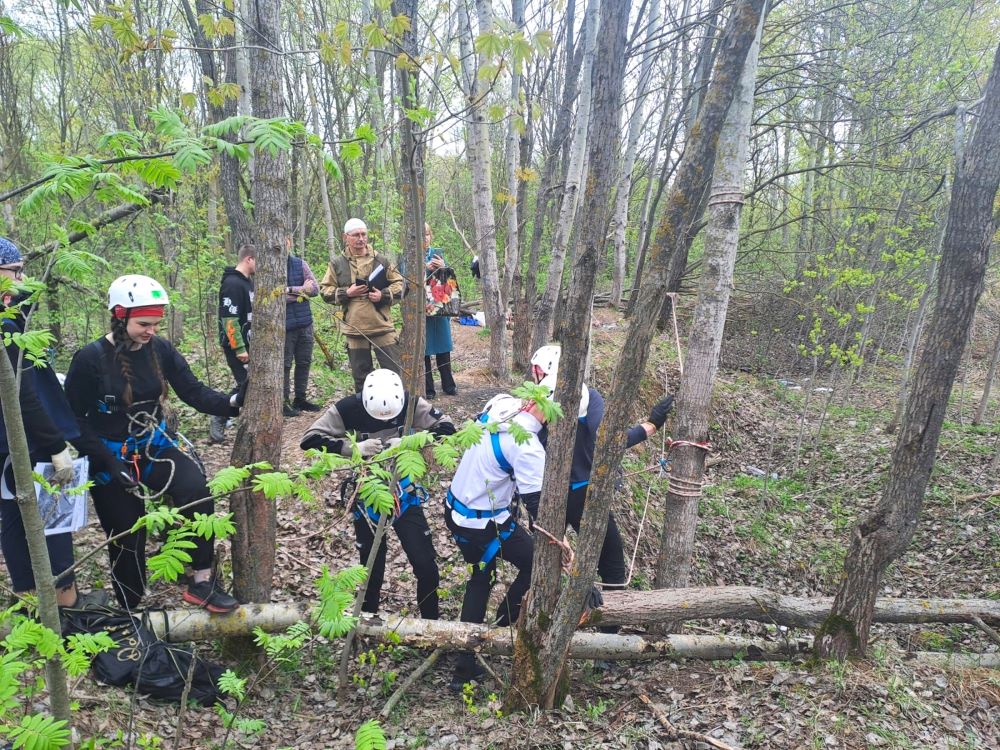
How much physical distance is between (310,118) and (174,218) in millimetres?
6611

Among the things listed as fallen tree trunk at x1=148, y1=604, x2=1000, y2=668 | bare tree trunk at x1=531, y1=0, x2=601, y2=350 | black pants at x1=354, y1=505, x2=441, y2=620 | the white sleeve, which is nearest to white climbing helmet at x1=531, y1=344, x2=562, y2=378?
the white sleeve

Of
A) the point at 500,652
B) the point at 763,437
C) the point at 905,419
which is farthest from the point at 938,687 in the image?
the point at 763,437

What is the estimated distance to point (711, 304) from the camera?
13.7 ft

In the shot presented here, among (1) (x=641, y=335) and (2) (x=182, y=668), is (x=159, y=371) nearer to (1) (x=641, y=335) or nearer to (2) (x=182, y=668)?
(2) (x=182, y=668)

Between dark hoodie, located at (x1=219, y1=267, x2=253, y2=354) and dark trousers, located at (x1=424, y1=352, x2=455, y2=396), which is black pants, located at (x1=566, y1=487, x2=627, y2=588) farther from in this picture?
dark hoodie, located at (x1=219, y1=267, x2=253, y2=354)

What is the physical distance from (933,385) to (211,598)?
4.71 meters

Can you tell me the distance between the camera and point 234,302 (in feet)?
19.5

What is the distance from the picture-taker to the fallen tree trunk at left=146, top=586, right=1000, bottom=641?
3.57m

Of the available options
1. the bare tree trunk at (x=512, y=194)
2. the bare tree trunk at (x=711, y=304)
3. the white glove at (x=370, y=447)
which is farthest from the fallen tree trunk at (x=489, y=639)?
the bare tree trunk at (x=512, y=194)

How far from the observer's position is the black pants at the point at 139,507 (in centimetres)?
348

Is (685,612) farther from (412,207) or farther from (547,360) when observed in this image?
(412,207)

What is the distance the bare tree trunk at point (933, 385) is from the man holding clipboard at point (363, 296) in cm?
464

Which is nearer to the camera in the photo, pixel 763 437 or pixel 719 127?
pixel 719 127

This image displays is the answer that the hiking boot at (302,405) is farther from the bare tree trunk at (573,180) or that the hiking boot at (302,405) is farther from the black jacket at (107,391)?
the bare tree trunk at (573,180)
